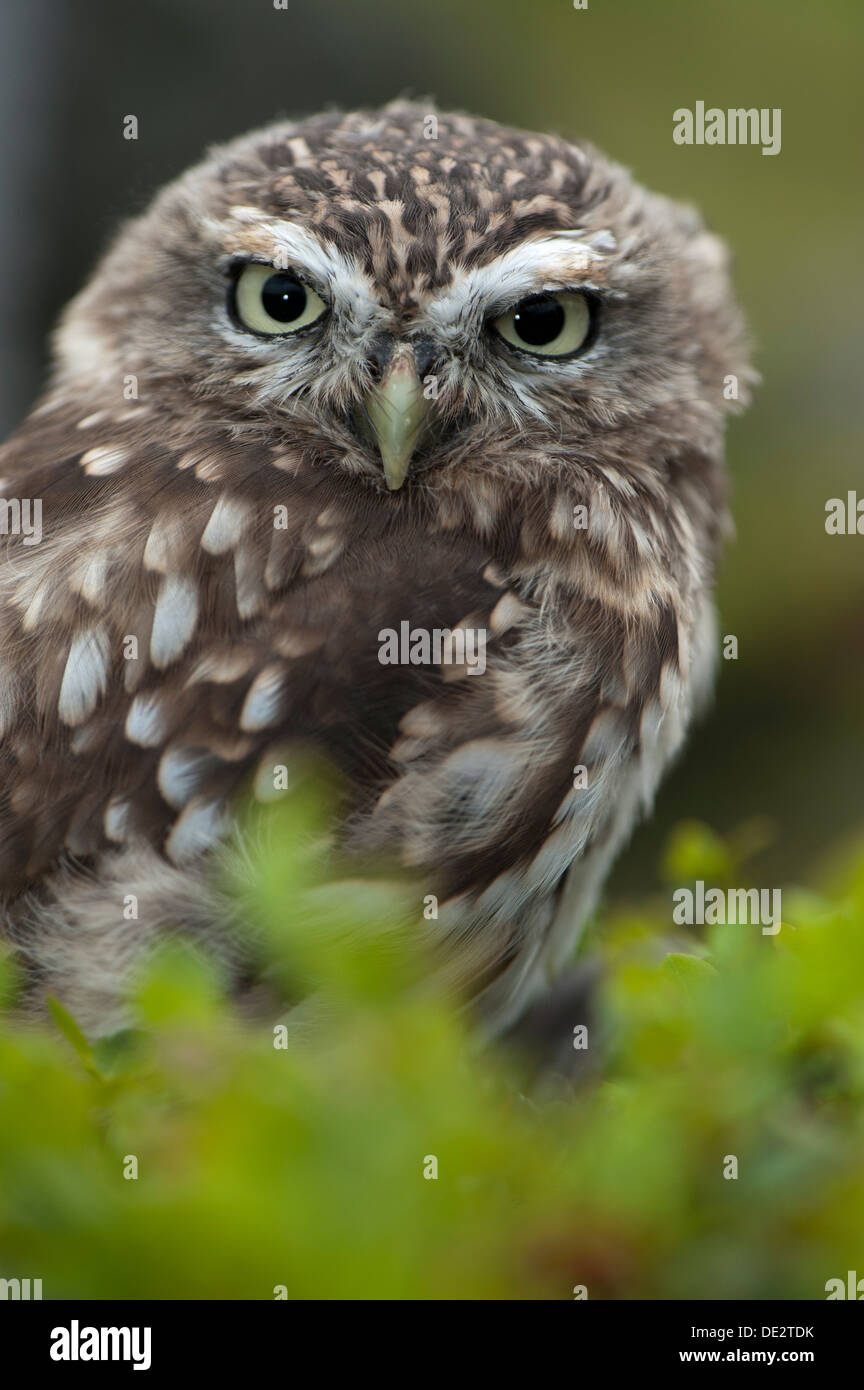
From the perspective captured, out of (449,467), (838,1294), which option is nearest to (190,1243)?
(838,1294)

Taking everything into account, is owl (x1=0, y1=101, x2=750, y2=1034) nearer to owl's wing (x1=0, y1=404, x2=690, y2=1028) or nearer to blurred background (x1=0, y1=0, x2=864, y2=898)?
owl's wing (x1=0, y1=404, x2=690, y2=1028)

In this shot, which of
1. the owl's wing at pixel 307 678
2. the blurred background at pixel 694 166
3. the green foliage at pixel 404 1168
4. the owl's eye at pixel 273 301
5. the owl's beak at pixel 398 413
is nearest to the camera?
the green foliage at pixel 404 1168

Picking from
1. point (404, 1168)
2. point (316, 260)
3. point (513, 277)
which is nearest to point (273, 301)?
point (316, 260)

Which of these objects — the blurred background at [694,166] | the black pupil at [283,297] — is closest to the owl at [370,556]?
the black pupil at [283,297]

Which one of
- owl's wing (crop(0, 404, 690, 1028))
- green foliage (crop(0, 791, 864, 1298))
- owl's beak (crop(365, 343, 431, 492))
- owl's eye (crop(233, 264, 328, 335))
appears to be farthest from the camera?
owl's eye (crop(233, 264, 328, 335))

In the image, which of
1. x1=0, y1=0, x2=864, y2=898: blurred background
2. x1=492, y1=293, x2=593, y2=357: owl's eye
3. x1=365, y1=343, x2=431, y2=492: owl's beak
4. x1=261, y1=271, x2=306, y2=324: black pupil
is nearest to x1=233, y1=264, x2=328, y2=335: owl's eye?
x1=261, y1=271, x2=306, y2=324: black pupil

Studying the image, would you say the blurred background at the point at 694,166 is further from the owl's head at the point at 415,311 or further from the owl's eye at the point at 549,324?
the owl's eye at the point at 549,324

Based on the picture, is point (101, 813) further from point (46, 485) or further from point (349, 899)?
point (46, 485)
